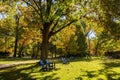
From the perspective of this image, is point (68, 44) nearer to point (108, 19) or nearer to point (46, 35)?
point (46, 35)

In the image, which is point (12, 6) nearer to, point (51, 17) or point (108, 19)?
point (51, 17)

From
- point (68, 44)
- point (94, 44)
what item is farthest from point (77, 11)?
point (94, 44)

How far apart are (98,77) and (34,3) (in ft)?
54.6

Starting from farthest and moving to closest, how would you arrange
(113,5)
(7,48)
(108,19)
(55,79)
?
(7,48)
(108,19)
(113,5)
(55,79)

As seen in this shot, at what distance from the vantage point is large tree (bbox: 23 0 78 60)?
91.2 feet

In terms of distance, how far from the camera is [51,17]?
2761 centimetres

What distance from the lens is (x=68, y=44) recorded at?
213 feet

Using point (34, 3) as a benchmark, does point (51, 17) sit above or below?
below

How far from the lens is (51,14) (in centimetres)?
2881

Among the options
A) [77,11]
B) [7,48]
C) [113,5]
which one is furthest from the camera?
[7,48]

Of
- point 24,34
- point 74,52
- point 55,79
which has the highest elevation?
point 24,34

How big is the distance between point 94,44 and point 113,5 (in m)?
74.1

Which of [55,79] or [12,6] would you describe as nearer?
[55,79]

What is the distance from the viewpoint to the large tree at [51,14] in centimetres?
2781
